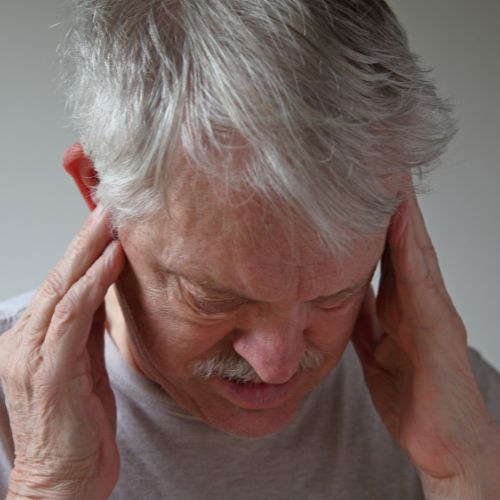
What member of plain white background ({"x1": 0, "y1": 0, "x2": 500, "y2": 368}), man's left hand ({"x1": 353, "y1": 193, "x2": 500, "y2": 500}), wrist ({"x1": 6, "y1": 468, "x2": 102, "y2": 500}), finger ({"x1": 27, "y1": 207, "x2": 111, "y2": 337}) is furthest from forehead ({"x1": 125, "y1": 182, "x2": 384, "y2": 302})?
plain white background ({"x1": 0, "y1": 0, "x2": 500, "y2": 368})

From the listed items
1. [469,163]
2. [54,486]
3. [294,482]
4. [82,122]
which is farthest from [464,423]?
[469,163]

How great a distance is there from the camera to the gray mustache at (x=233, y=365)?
1.22 m

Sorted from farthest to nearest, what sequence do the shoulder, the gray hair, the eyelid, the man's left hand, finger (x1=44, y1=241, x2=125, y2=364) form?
the shoulder
the man's left hand
finger (x1=44, y1=241, x2=125, y2=364)
the eyelid
the gray hair

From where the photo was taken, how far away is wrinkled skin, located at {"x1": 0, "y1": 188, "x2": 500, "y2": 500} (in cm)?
116

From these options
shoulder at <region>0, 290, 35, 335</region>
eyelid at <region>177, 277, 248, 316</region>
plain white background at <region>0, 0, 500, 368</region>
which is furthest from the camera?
plain white background at <region>0, 0, 500, 368</region>

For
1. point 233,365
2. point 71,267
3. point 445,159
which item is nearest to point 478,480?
point 233,365

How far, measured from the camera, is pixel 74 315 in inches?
49.0

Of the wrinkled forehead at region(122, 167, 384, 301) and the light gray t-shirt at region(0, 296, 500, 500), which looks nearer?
the wrinkled forehead at region(122, 167, 384, 301)

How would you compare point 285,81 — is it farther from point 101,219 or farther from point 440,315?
point 440,315

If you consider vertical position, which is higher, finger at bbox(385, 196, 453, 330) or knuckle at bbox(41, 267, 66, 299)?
knuckle at bbox(41, 267, 66, 299)

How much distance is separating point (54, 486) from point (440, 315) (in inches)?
22.3

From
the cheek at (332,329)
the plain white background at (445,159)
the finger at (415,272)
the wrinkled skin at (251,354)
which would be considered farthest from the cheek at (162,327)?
the plain white background at (445,159)

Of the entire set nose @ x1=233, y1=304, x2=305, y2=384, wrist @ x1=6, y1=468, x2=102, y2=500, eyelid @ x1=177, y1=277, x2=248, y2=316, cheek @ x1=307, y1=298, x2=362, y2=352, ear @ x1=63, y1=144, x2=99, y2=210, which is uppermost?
ear @ x1=63, y1=144, x2=99, y2=210

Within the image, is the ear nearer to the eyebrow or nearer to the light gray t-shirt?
the eyebrow
